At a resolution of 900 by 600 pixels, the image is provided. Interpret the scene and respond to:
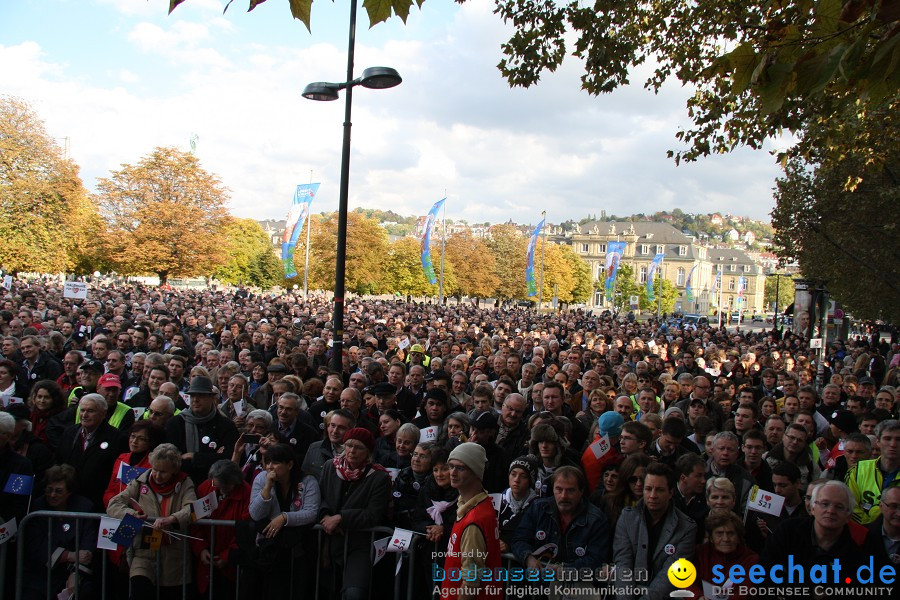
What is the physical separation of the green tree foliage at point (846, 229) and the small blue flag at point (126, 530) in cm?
1480

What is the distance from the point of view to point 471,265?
72.8m

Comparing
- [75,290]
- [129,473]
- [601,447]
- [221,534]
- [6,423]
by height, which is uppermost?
[75,290]

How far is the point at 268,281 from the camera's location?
8475 centimetres

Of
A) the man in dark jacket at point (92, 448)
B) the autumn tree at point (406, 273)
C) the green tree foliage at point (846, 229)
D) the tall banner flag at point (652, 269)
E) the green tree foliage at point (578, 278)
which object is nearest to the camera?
the man in dark jacket at point (92, 448)

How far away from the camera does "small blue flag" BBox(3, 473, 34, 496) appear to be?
15.2 ft

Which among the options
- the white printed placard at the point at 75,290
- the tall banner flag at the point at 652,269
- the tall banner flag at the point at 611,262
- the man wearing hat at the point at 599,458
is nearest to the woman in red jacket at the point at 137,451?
the man wearing hat at the point at 599,458

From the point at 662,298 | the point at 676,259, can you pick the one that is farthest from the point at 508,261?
the point at 676,259

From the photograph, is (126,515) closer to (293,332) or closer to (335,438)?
(335,438)

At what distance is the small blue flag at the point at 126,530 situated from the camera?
171 inches

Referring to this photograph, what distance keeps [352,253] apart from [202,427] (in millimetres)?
45926

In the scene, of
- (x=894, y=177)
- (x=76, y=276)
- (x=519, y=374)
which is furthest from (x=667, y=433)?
(x=76, y=276)

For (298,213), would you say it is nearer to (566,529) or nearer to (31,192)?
(31,192)

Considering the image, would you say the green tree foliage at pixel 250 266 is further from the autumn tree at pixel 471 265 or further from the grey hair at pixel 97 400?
the grey hair at pixel 97 400

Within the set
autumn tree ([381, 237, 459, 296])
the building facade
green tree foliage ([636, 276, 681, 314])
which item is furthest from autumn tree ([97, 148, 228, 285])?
the building facade
